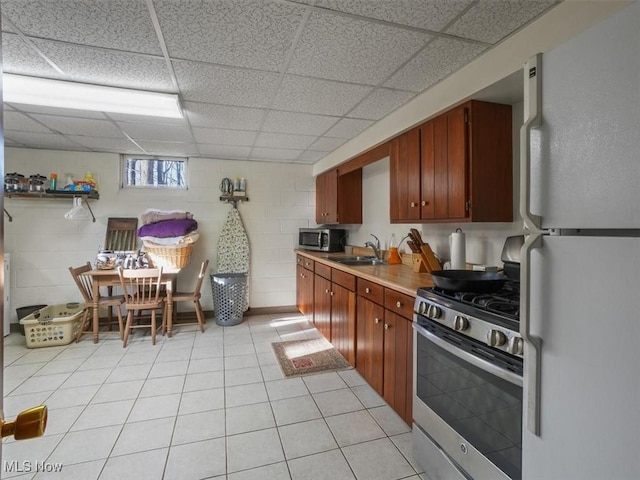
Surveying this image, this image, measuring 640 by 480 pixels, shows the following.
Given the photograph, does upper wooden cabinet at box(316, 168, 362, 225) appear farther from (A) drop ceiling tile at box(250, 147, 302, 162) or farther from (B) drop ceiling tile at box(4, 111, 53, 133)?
(B) drop ceiling tile at box(4, 111, 53, 133)

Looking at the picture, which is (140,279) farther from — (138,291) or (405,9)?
(405,9)

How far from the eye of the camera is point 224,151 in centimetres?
417

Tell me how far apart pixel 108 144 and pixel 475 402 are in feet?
14.5

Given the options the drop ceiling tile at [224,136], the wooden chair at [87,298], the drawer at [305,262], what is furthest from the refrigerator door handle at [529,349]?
the wooden chair at [87,298]

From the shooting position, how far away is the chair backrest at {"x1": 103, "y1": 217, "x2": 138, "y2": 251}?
4199 millimetres

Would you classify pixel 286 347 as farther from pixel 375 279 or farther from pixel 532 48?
pixel 532 48

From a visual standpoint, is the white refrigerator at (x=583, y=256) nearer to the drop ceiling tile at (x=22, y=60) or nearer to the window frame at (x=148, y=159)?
the drop ceiling tile at (x=22, y=60)

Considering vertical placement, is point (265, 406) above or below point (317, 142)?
below

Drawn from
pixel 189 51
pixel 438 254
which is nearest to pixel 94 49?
pixel 189 51

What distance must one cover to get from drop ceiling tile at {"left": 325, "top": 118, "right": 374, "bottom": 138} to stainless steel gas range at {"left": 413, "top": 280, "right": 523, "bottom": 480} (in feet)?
6.13

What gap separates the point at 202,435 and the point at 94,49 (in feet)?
7.88

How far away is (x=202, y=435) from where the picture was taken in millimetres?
2023

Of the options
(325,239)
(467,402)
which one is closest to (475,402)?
(467,402)

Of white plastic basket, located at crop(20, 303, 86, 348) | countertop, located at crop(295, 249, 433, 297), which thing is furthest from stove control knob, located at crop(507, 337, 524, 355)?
white plastic basket, located at crop(20, 303, 86, 348)
